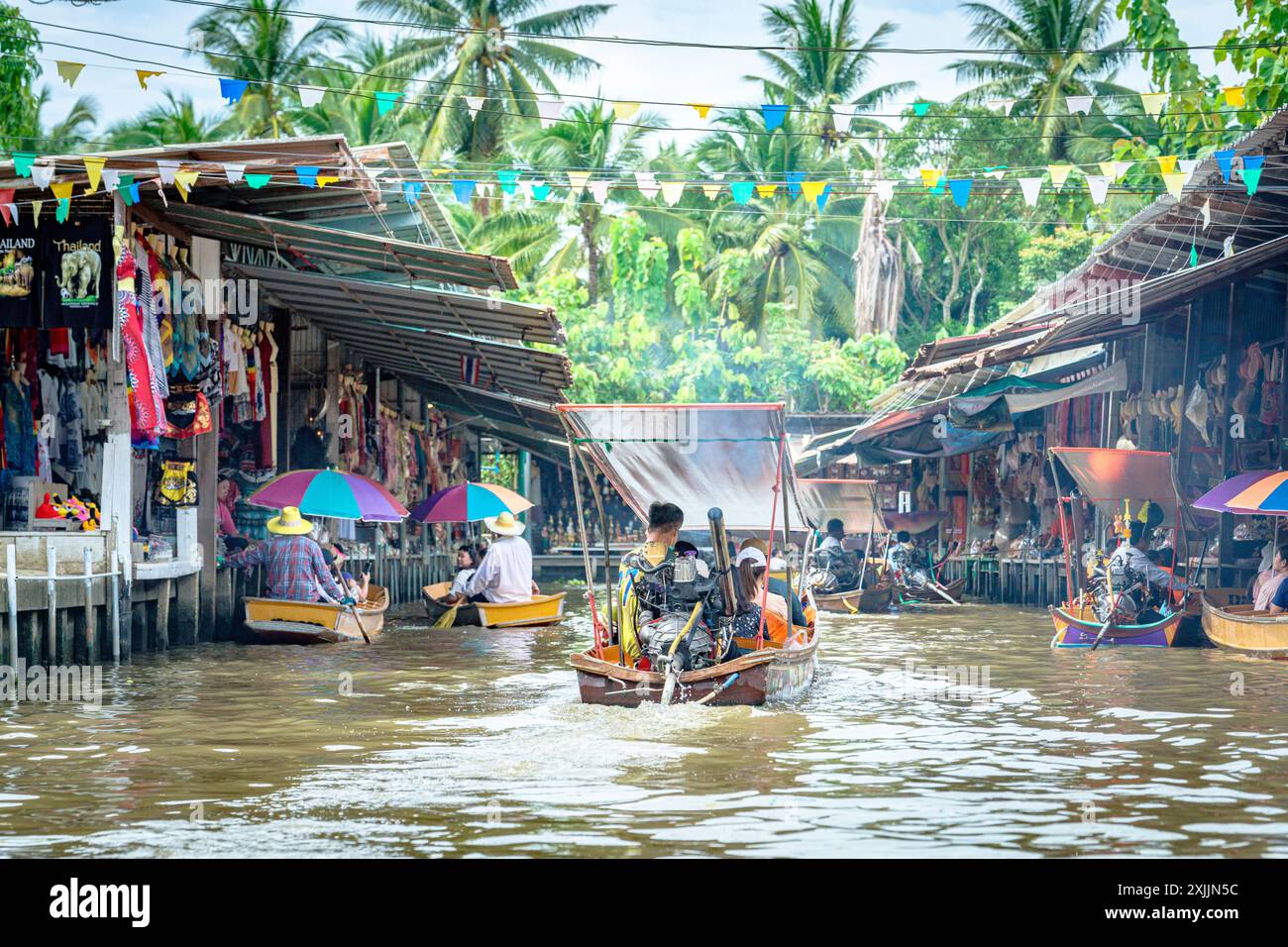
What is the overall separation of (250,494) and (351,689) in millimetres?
6569

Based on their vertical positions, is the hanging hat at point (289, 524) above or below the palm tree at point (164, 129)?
below

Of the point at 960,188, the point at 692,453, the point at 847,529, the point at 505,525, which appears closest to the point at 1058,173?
the point at 960,188

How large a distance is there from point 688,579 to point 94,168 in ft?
19.5

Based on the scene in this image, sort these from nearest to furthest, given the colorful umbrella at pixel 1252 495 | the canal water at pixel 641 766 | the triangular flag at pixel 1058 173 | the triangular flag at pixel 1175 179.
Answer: the canal water at pixel 641 766 → the triangular flag at pixel 1175 179 → the triangular flag at pixel 1058 173 → the colorful umbrella at pixel 1252 495

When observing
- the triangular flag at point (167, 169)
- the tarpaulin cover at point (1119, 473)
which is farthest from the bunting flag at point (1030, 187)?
the triangular flag at point (167, 169)

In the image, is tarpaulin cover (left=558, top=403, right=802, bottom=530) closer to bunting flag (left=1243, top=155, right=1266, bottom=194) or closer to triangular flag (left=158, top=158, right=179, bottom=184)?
triangular flag (left=158, top=158, right=179, bottom=184)

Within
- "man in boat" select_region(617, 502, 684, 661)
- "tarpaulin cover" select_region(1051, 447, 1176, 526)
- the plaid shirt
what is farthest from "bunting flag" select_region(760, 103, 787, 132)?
the plaid shirt

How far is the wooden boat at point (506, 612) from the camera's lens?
18.7 m

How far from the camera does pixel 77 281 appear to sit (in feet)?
43.0

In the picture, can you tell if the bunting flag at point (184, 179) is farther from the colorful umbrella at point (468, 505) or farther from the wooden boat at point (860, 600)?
the wooden boat at point (860, 600)

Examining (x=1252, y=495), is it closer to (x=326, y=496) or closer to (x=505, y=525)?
(x=505, y=525)

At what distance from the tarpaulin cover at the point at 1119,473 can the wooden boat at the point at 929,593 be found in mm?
7474

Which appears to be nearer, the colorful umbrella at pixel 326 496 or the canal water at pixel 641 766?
the canal water at pixel 641 766

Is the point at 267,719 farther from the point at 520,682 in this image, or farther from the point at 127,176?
the point at 127,176
